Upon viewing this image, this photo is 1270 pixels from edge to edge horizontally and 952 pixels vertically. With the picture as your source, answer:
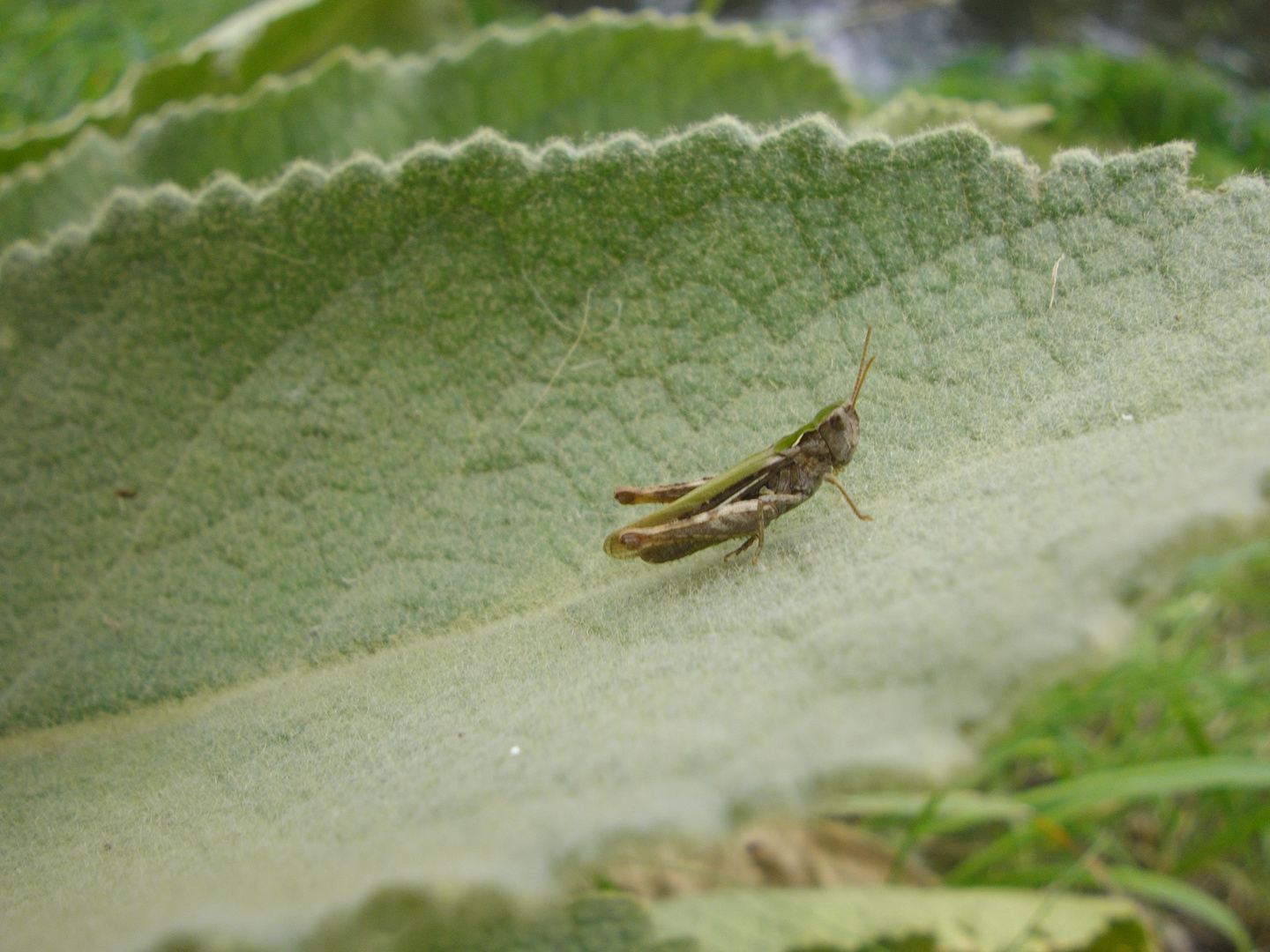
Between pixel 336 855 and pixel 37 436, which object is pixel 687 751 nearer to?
pixel 336 855

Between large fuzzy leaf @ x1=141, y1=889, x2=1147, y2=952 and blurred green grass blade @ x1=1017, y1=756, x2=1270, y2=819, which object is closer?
large fuzzy leaf @ x1=141, y1=889, x2=1147, y2=952

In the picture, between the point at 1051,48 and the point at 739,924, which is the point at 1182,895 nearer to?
the point at 739,924

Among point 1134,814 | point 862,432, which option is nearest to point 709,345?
point 862,432

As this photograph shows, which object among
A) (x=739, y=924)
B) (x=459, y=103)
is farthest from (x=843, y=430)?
(x=459, y=103)

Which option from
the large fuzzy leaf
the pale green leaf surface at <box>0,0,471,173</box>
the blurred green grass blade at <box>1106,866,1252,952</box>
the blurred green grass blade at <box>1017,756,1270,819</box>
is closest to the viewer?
the large fuzzy leaf

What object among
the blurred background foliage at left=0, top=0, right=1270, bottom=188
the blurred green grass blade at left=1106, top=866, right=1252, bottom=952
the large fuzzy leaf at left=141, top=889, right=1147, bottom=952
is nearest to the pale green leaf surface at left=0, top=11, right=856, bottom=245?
the large fuzzy leaf at left=141, top=889, right=1147, bottom=952

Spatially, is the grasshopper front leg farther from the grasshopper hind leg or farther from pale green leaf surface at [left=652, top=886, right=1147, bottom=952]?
pale green leaf surface at [left=652, top=886, right=1147, bottom=952]
